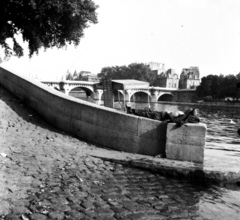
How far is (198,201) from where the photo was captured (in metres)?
4.15

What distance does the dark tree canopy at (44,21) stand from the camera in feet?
58.0

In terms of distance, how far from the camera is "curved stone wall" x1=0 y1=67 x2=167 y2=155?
6.14 metres

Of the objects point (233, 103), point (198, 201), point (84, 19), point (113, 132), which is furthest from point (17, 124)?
point (233, 103)

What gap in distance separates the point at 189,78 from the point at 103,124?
11883 centimetres

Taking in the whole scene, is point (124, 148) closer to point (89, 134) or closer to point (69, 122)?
point (89, 134)

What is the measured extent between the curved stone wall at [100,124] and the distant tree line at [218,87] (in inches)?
2587

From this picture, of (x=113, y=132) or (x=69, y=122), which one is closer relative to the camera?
(x=113, y=132)

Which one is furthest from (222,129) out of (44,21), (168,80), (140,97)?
(168,80)

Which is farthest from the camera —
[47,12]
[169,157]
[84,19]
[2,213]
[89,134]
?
[84,19]

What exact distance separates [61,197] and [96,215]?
71 centimetres

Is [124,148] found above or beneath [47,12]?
beneath

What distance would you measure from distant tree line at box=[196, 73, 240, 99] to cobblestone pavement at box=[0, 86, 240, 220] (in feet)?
222

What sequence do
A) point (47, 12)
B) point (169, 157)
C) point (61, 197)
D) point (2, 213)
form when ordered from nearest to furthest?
point (2, 213)
point (61, 197)
point (169, 157)
point (47, 12)

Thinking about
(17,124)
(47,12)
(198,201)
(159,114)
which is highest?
(47,12)
